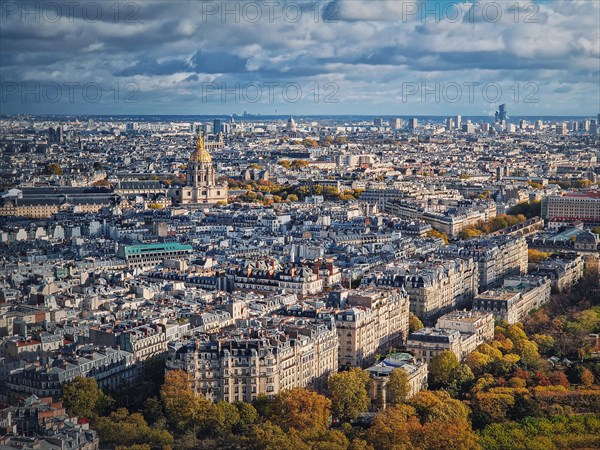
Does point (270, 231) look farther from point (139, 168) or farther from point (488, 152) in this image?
point (488, 152)

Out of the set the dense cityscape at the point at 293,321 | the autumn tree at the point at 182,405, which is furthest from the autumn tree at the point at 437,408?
the autumn tree at the point at 182,405

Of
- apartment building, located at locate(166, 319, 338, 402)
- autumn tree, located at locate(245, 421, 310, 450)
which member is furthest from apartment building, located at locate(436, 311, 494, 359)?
autumn tree, located at locate(245, 421, 310, 450)

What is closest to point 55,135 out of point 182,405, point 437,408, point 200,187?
point 200,187

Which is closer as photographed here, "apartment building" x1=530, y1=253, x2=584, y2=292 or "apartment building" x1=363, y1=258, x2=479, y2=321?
"apartment building" x1=363, y1=258, x2=479, y2=321

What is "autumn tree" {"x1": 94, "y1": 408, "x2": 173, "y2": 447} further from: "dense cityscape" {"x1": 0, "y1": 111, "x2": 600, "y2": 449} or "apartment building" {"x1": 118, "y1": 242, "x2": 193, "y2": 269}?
"apartment building" {"x1": 118, "y1": 242, "x2": 193, "y2": 269}

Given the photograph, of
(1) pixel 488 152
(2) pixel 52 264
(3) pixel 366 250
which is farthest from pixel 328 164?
(2) pixel 52 264

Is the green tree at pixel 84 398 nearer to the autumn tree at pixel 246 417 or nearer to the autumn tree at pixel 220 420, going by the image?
the autumn tree at pixel 220 420
